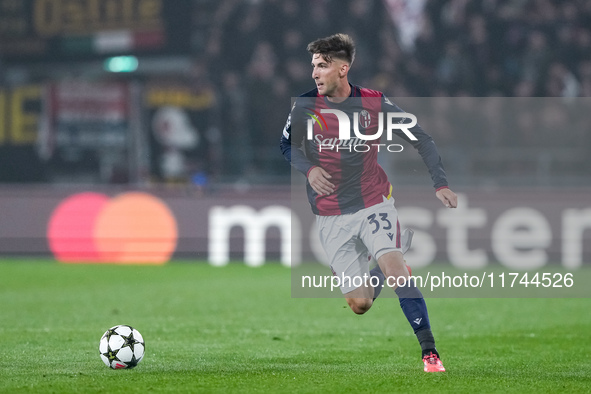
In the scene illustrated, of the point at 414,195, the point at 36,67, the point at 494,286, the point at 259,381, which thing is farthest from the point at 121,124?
the point at 259,381

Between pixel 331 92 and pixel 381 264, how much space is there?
1.23 meters

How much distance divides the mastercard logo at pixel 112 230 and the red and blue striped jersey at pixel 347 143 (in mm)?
9390

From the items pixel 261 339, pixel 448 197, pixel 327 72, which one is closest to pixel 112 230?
pixel 261 339

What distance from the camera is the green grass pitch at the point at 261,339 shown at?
5582 mm

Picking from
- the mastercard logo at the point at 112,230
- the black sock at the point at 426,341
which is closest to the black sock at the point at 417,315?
the black sock at the point at 426,341

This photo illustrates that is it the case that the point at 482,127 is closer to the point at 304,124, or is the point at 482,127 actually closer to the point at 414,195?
the point at 414,195

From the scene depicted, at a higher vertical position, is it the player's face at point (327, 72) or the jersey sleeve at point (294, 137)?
the player's face at point (327, 72)

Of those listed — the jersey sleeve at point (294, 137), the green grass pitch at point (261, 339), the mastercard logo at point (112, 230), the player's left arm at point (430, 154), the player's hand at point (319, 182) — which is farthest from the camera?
the mastercard logo at point (112, 230)

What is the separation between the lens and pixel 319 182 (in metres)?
6.05

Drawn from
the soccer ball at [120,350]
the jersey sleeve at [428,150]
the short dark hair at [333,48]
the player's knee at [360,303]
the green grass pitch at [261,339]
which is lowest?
the green grass pitch at [261,339]

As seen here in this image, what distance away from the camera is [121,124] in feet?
51.2

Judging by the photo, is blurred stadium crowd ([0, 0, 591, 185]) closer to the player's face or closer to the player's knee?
the player's knee

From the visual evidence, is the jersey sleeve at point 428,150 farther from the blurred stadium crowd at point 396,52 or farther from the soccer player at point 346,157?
the blurred stadium crowd at point 396,52

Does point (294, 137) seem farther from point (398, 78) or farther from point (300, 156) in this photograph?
point (398, 78)
